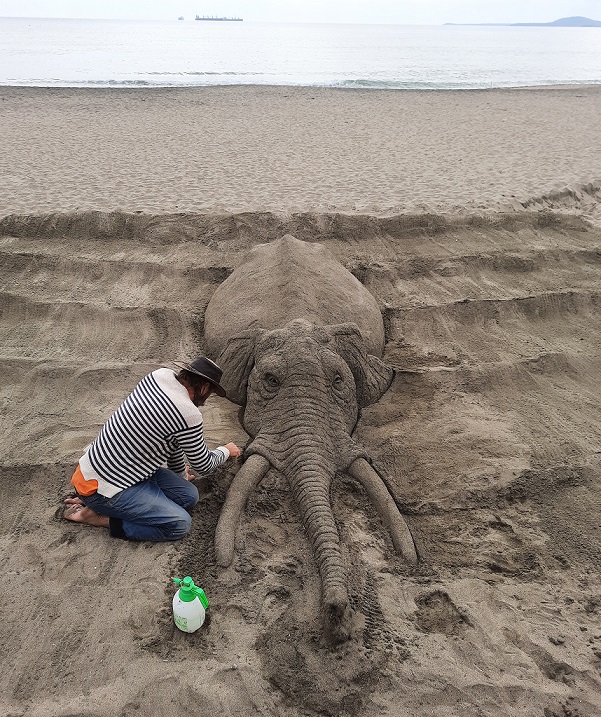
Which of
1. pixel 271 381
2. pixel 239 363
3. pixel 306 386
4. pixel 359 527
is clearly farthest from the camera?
pixel 239 363

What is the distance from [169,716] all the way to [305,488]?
183 cm

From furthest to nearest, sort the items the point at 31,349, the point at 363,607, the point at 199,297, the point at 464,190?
the point at 464,190 < the point at 199,297 < the point at 31,349 < the point at 363,607

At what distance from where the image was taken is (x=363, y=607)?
4.10 meters

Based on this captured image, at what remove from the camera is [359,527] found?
4777 mm

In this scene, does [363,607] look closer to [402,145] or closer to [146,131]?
[402,145]

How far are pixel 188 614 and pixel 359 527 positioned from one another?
5.09ft

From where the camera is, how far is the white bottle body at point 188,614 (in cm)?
382

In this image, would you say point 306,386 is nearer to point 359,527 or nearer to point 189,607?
point 359,527

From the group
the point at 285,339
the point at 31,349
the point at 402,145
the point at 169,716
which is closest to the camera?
the point at 169,716

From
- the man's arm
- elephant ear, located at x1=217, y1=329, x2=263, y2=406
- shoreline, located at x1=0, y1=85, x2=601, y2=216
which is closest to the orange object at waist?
the man's arm

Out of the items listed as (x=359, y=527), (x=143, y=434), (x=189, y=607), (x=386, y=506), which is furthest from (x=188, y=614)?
(x=386, y=506)

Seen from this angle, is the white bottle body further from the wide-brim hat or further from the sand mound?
the wide-brim hat

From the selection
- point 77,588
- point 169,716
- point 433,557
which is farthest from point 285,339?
point 169,716

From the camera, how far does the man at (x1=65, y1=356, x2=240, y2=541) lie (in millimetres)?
4281
